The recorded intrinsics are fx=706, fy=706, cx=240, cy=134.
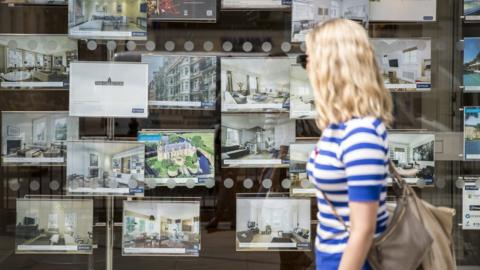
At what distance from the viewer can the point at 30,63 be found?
5039 millimetres

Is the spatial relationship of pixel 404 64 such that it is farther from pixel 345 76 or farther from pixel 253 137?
pixel 345 76

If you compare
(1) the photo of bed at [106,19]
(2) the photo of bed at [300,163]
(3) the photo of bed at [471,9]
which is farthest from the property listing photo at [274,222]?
(3) the photo of bed at [471,9]

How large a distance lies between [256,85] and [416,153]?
125cm

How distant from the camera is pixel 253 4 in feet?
16.5

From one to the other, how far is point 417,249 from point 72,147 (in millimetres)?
3024

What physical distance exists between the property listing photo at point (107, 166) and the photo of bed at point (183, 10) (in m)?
0.94

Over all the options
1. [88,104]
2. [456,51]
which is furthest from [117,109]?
[456,51]

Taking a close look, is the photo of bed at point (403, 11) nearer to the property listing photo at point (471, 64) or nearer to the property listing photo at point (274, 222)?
the property listing photo at point (471, 64)

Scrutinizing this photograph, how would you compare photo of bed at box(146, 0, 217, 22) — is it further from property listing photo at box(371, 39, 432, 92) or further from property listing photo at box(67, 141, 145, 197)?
property listing photo at box(371, 39, 432, 92)

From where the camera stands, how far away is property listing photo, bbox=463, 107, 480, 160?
5086 millimetres

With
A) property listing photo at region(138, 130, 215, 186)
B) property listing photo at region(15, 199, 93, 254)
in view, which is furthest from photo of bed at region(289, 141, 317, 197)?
property listing photo at region(15, 199, 93, 254)

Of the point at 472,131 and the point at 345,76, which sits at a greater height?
the point at 345,76

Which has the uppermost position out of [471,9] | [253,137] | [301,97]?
[471,9]

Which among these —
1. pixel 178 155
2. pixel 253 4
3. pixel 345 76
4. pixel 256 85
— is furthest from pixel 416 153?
pixel 345 76
